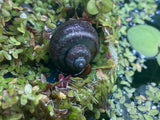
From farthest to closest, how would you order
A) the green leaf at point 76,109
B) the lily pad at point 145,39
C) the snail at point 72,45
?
the lily pad at point 145,39, the snail at point 72,45, the green leaf at point 76,109

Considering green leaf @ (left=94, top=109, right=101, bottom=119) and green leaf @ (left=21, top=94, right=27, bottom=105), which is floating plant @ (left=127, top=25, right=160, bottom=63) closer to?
green leaf @ (left=94, top=109, right=101, bottom=119)

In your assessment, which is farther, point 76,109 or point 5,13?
point 5,13

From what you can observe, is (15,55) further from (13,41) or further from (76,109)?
(76,109)

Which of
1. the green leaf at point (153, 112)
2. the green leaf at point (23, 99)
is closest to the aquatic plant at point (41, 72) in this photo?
the green leaf at point (23, 99)

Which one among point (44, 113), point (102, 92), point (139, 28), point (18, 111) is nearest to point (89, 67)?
point (102, 92)

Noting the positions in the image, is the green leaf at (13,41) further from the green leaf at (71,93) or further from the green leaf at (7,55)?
the green leaf at (71,93)

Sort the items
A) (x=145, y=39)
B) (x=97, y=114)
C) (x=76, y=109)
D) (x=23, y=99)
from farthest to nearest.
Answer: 1. (x=145, y=39)
2. (x=97, y=114)
3. (x=76, y=109)
4. (x=23, y=99)

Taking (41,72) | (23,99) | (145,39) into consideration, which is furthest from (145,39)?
(23,99)
